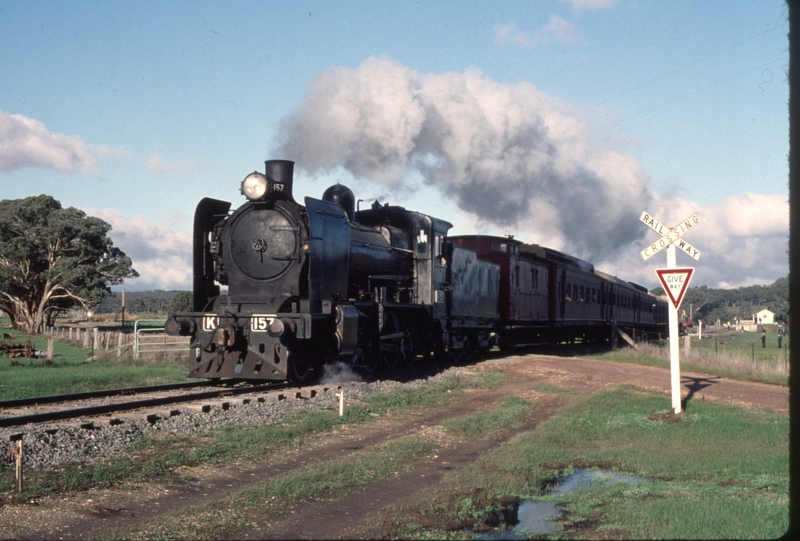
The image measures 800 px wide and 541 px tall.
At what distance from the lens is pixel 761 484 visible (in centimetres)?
719

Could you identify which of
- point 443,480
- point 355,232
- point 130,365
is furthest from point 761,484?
point 130,365

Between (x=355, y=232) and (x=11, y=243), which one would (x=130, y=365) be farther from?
(x=11, y=243)

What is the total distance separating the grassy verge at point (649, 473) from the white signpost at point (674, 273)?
0.80 metres

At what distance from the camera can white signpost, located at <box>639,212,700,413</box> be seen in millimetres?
12117

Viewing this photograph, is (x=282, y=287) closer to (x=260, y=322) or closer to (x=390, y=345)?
(x=260, y=322)

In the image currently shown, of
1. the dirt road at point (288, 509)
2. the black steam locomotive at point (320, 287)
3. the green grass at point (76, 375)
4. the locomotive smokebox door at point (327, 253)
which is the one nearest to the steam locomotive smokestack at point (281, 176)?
the black steam locomotive at point (320, 287)

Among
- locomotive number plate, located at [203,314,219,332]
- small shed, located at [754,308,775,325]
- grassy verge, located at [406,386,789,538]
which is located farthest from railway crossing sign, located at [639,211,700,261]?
small shed, located at [754,308,775,325]

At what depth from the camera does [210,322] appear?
14.1m

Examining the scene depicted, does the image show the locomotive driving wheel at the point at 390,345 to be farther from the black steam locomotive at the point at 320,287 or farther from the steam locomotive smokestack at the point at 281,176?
the steam locomotive smokestack at the point at 281,176

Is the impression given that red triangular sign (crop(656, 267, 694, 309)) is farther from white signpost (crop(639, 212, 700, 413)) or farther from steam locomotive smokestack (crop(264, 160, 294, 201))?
steam locomotive smokestack (crop(264, 160, 294, 201))

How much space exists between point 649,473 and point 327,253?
8457 millimetres

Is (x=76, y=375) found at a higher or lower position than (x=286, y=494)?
higher

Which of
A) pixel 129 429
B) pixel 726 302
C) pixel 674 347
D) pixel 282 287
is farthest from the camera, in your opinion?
pixel 726 302

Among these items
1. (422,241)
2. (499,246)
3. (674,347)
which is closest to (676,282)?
(674,347)
